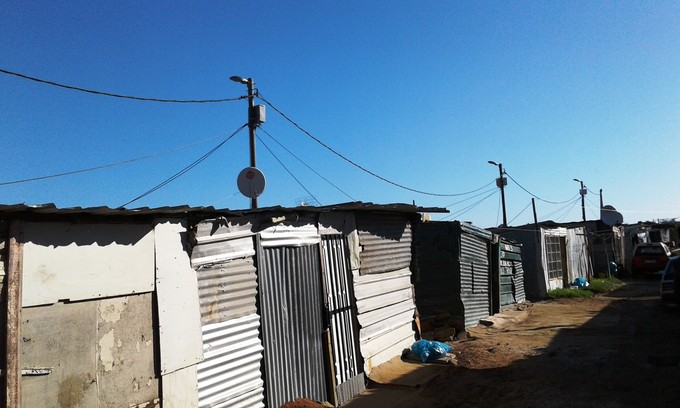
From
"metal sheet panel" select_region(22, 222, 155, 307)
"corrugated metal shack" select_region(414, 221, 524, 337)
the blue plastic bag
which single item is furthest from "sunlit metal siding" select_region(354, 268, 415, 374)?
"metal sheet panel" select_region(22, 222, 155, 307)

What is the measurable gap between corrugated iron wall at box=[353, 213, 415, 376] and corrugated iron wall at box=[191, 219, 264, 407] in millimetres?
2672

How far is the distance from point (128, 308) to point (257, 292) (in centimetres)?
193

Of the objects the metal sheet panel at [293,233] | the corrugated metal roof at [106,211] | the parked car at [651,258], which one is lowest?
the parked car at [651,258]

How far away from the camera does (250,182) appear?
10281 millimetres

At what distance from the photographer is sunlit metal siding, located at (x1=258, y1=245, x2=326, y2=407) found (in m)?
6.64

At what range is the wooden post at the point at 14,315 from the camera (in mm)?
3951

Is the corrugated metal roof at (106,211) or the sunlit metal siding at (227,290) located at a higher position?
the corrugated metal roof at (106,211)

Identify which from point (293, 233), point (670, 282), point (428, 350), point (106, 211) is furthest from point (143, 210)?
point (670, 282)

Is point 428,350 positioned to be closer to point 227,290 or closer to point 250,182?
point 250,182

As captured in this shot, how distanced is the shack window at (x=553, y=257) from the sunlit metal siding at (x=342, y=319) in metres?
16.1

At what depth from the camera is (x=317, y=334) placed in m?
7.57

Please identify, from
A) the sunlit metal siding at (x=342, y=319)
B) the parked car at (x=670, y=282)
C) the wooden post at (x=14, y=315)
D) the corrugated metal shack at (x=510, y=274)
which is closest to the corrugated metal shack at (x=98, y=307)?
the wooden post at (x=14, y=315)

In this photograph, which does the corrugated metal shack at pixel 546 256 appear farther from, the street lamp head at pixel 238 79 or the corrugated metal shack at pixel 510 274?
the street lamp head at pixel 238 79

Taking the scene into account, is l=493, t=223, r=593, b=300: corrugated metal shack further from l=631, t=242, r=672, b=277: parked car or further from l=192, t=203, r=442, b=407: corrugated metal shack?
l=192, t=203, r=442, b=407: corrugated metal shack
